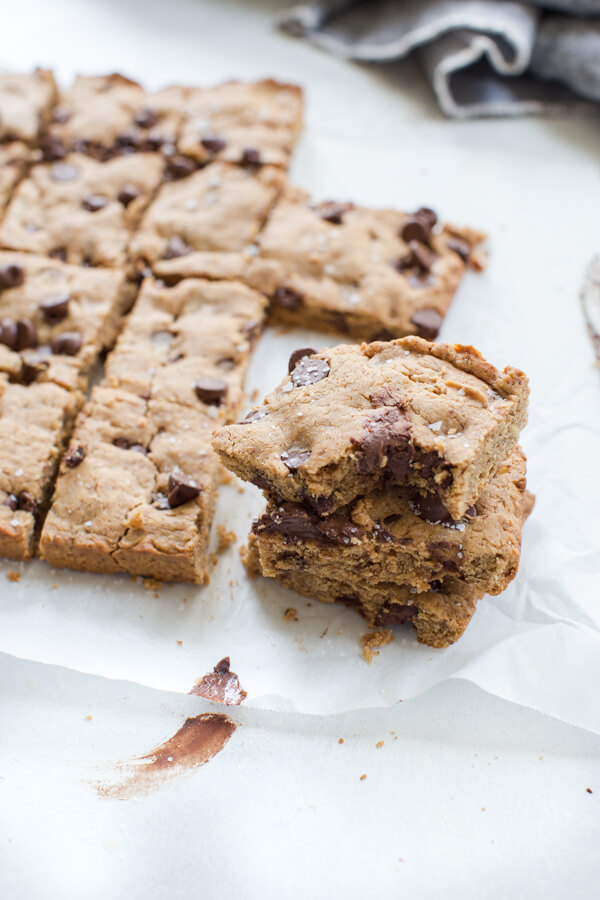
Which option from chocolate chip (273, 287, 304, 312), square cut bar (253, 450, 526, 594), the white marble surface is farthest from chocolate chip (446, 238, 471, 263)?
square cut bar (253, 450, 526, 594)

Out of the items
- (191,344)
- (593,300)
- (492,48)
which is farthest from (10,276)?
(492,48)

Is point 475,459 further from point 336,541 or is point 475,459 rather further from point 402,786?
point 402,786

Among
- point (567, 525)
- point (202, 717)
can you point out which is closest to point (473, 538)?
point (567, 525)

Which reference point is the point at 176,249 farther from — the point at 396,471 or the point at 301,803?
the point at 301,803

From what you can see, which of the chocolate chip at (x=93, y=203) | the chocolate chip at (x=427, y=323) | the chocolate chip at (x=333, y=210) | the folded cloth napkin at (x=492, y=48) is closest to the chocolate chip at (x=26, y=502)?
the chocolate chip at (x=93, y=203)

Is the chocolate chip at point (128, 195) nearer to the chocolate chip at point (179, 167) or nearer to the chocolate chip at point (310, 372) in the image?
the chocolate chip at point (179, 167)
